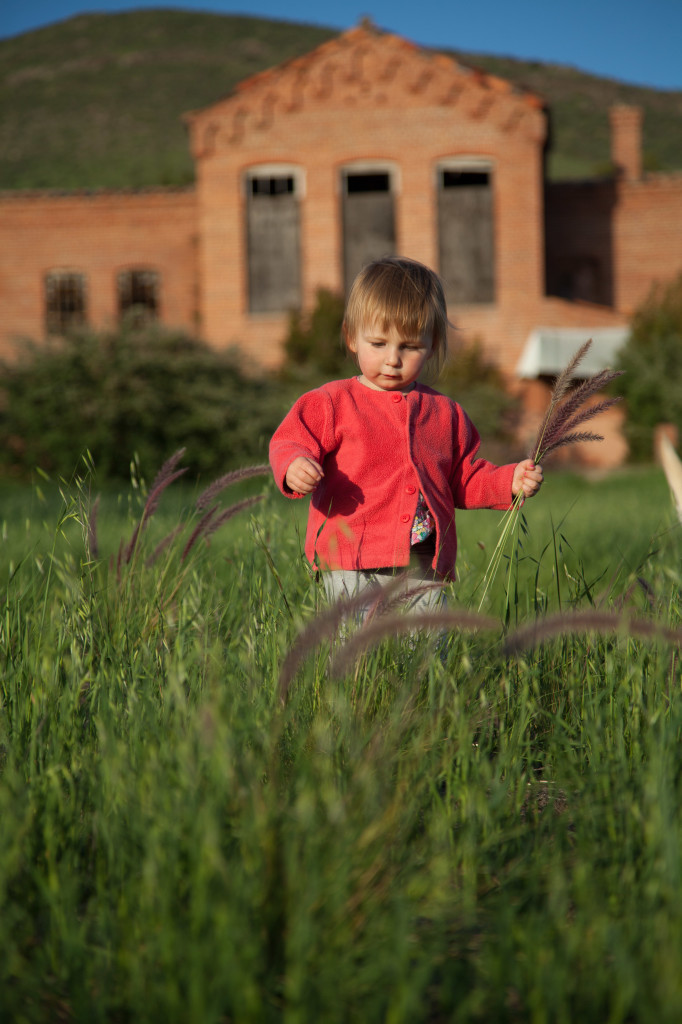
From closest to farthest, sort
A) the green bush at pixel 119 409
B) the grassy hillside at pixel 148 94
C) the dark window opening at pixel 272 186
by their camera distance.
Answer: the green bush at pixel 119 409 → the dark window opening at pixel 272 186 → the grassy hillside at pixel 148 94

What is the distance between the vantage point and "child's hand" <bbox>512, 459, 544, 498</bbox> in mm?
2361

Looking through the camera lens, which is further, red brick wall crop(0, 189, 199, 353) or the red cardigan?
red brick wall crop(0, 189, 199, 353)

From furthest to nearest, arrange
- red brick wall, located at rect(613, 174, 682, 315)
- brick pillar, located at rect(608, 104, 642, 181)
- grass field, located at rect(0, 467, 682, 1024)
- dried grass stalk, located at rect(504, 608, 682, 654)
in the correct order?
1. brick pillar, located at rect(608, 104, 642, 181)
2. red brick wall, located at rect(613, 174, 682, 315)
3. dried grass stalk, located at rect(504, 608, 682, 654)
4. grass field, located at rect(0, 467, 682, 1024)

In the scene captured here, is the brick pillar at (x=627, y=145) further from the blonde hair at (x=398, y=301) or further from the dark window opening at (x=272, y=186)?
the blonde hair at (x=398, y=301)

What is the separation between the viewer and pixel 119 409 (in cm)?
1538

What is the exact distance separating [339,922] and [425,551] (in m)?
1.65

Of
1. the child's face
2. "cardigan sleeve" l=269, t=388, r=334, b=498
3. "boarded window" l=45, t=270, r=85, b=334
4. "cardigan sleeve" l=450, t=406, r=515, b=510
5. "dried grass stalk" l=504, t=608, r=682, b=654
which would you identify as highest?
"boarded window" l=45, t=270, r=85, b=334

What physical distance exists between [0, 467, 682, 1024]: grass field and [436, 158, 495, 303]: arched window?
739 inches

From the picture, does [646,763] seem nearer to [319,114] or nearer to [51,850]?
[51,850]

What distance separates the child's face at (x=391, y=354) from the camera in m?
2.61

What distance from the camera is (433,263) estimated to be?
2005 cm

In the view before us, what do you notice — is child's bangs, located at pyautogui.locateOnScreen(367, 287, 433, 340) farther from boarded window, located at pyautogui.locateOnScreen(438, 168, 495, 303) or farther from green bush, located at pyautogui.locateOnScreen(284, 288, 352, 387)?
boarded window, located at pyautogui.locateOnScreen(438, 168, 495, 303)

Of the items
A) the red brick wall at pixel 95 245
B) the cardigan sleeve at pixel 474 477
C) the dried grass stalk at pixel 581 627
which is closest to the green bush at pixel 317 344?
the red brick wall at pixel 95 245

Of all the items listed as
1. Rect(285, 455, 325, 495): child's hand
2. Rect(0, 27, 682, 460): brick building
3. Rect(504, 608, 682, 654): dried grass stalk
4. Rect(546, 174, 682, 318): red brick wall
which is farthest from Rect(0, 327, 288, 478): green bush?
Rect(504, 608, 682, 654): dried grass stalk
